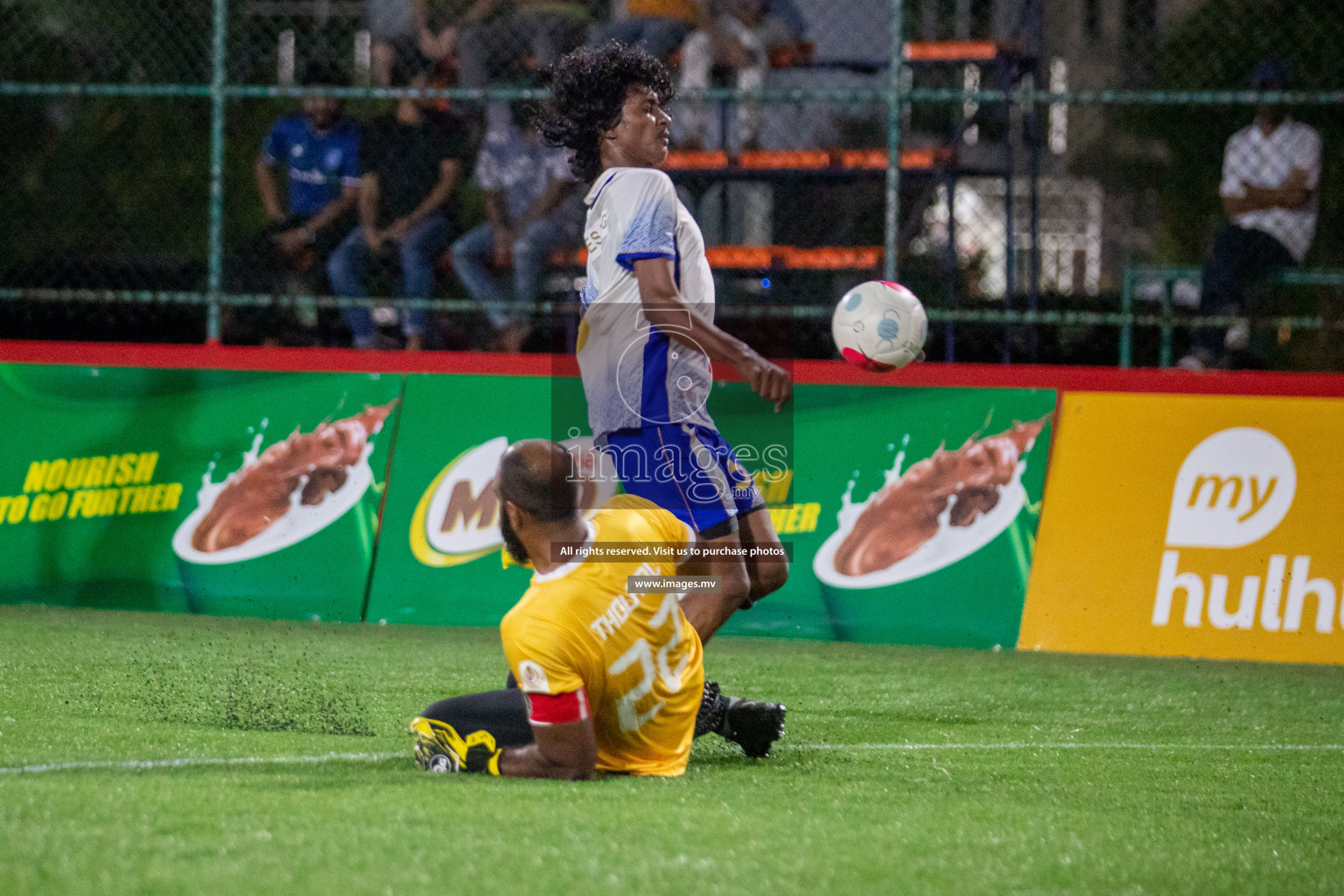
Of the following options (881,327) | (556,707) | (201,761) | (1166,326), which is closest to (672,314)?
(881,327)

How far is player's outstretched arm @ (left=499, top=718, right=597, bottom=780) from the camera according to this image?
177 inches

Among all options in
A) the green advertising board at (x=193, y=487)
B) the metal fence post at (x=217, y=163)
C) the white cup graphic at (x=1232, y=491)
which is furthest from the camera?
the metal fence post at (x=217, y=163)

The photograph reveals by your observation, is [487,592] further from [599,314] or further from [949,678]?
[599,314]

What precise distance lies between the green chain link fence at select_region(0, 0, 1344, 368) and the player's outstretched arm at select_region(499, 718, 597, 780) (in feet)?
15.4

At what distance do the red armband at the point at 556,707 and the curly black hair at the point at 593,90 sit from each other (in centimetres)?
191

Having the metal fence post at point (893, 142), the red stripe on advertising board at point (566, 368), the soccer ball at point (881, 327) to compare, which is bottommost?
the red stripe on advertising board at point (566, 368)

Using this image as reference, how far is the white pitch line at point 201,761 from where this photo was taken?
4.59m

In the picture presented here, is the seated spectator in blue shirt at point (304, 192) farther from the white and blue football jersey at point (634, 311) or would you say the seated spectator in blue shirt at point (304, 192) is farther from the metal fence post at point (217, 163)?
the white and blue football jersey at point (634, 311)

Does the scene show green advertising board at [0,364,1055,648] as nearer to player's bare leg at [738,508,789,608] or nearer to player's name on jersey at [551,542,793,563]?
player's bare leg at [738,508,789,608]

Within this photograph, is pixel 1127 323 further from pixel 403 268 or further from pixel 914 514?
pixel 403 268

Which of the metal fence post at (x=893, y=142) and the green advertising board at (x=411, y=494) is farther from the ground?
the metal fence post at (x=893, y=142)

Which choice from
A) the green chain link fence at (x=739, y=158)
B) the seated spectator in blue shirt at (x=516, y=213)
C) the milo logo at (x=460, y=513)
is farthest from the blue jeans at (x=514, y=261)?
the milo logo at (x=460, y=513)

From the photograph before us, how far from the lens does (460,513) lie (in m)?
8.25

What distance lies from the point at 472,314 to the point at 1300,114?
620 centimetres
